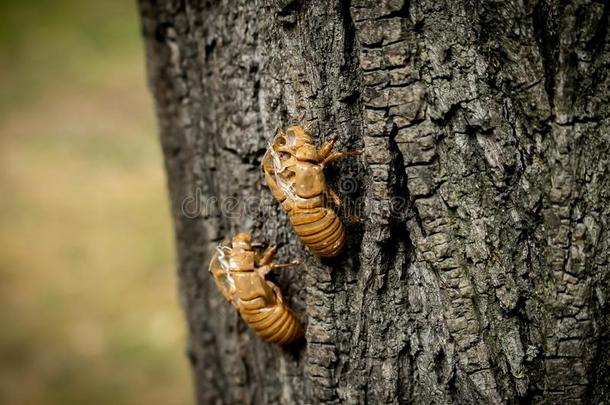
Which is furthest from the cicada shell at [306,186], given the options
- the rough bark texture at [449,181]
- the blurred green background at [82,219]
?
the blurred green background at [82,219]

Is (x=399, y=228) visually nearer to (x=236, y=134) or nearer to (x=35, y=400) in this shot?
(x=236, y=134)

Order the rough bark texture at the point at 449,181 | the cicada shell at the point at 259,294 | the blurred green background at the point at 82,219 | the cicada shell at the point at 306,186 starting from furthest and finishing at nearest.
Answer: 1. the blurred green background at the point at 82,219
2. the cicada shell at the point at 259,294
3. the cicada shell at the point at 306,186
4. the rough bark texture at the point at 449,181

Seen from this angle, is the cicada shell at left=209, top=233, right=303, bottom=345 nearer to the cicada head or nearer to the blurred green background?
the cicada head

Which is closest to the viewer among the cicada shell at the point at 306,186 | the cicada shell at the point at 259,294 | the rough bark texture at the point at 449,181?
the rough bark texture at the point at 449,181

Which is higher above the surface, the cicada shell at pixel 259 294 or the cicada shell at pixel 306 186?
the cicada shell at pixel 306 186

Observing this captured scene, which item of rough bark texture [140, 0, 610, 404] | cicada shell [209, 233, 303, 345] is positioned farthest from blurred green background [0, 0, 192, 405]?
rough bark texture [140, 0, 610, 404]

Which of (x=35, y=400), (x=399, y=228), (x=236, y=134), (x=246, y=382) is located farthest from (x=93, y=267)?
(x=399, y=228)

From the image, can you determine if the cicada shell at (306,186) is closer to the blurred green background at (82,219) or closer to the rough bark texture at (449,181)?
the rough bark texture at (449,181)
